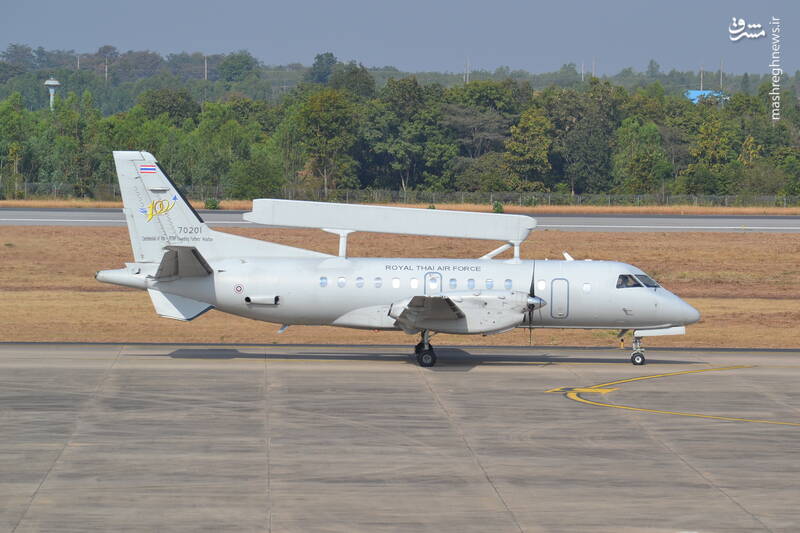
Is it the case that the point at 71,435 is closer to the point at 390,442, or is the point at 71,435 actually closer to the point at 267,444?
the point at 267,444

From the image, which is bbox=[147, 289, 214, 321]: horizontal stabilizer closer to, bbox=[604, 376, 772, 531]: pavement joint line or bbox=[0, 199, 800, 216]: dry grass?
bbox=[604, 376, 772, 531]: pavement joint line

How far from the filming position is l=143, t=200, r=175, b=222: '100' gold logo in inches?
1257

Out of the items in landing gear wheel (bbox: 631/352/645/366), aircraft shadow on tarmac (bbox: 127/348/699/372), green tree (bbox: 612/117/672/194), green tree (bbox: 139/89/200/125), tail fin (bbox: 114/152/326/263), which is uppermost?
green tree (bbox: 139/89/200/125)

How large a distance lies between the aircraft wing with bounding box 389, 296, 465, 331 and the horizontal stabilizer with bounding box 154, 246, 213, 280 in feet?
19.2

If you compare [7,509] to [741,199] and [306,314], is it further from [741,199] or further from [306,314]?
[741,199]

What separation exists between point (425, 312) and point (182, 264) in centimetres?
740

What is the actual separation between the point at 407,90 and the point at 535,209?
36.3 meters

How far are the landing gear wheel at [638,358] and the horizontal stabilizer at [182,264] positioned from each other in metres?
13.3

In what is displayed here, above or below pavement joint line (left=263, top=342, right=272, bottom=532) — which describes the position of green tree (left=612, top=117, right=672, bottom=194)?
above

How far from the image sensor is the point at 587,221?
257 ft

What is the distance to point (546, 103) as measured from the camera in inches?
5221

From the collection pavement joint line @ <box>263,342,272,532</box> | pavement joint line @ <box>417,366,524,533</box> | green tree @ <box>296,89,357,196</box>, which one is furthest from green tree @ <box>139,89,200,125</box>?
pavement joint line @ <box>417,366,524,533</box>

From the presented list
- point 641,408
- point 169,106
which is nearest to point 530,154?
point 169,106

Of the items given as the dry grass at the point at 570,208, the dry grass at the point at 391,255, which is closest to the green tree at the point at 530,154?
the dry grass at the point at 570,208
